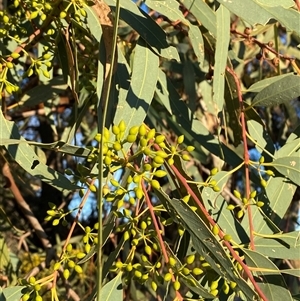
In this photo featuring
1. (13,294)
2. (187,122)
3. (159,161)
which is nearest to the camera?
(159,161)

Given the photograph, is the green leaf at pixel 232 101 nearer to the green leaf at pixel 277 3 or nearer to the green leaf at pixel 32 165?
the green leaf at pixel 277 3

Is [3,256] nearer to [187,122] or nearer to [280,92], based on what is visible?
[187,122]

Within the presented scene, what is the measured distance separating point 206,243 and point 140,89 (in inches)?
11.1

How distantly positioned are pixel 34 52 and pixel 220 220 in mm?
1447

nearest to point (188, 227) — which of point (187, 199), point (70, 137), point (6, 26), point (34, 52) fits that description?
point (187, 199)

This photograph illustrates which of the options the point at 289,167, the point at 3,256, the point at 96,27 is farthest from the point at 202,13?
the point at 3,256

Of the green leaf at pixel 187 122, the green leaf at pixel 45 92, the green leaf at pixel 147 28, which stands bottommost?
the green leaf at pixel 45 92

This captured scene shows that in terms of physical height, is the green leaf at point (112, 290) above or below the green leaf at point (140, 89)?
below

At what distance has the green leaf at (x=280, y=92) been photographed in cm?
100

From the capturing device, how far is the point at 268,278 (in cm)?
85

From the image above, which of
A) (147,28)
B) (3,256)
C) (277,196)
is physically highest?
(147,28)

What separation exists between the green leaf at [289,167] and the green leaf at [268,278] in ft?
0.59

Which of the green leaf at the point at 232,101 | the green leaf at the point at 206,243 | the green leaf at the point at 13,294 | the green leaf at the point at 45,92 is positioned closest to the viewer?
the green leaf at the point at 206,243

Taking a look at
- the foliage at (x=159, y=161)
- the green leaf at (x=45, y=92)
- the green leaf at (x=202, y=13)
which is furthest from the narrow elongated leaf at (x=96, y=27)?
the green leaf at (x=45, y=92)
